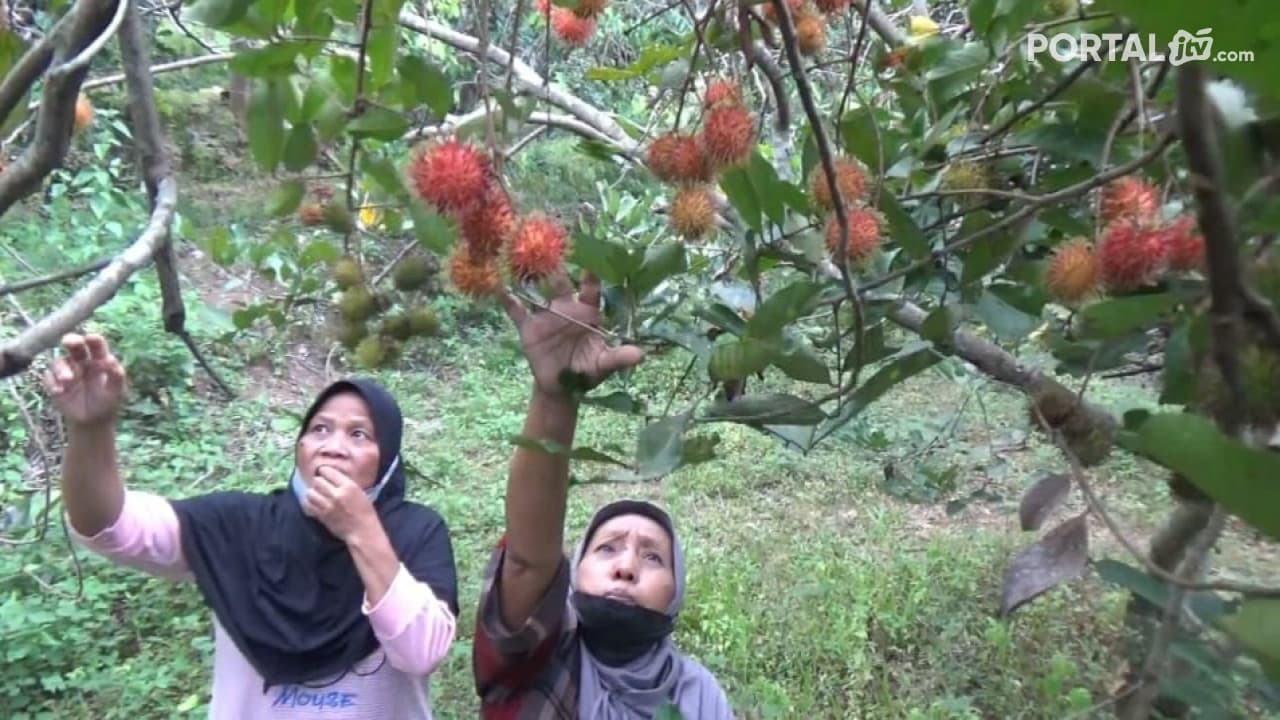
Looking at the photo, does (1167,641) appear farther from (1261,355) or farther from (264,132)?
(264,132)

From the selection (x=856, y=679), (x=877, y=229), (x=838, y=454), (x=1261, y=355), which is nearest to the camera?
(x=1261, y=355)

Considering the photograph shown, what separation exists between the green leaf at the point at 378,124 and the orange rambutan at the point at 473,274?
80mm

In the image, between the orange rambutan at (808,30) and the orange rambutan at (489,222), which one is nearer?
the orange rambutan at (489,222)

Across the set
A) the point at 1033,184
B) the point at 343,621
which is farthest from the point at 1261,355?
the point at 343,621

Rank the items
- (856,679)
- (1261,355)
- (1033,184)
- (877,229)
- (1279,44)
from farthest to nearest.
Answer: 1. (856,679)
2. (1033,184)
3. (877,229)
4. (1261,355)
5. (1279,44)

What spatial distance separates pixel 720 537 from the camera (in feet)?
9.32

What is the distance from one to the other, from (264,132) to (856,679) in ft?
5.87

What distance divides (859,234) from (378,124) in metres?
0.30

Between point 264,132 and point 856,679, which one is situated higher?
point 264,132

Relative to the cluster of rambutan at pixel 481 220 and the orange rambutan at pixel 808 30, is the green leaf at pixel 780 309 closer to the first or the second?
the cluster of rambutan at pixel 481 220

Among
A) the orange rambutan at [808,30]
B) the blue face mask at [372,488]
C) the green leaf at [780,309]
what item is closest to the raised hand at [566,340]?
the green leaf at [780,309]

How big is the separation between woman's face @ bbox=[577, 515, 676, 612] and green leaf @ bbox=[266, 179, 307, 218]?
52 centimetres

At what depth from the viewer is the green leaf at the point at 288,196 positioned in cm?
79

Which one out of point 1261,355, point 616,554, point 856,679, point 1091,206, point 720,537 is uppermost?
point 1091,206
